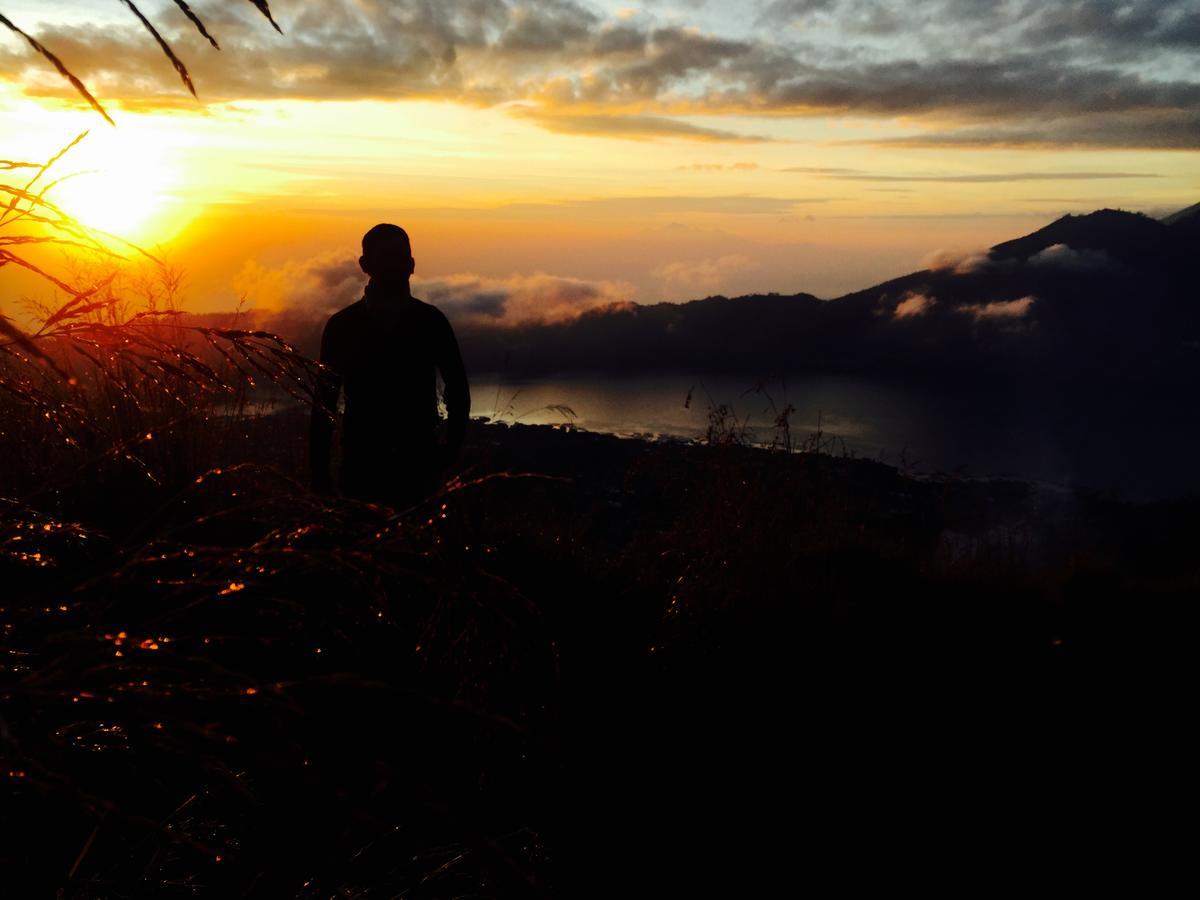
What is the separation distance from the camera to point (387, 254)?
12.1 ft

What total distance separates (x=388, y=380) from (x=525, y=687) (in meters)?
1.81

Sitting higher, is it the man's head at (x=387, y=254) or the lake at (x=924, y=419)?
the man's head at (x=387, y=254)

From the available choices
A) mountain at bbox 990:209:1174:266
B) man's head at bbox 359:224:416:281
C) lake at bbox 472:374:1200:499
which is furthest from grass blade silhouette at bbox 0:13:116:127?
mountain at bbox 990:209:1174:266

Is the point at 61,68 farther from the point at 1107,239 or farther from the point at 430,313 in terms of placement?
the point at 1107,239

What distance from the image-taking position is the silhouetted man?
3.76 meters

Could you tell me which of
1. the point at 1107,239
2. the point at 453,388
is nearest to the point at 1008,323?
the point at 1107,239

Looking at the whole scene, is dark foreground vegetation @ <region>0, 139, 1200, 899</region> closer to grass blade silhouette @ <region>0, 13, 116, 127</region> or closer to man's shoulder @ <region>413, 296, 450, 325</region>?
grass blade silhouette @ <region>0, 13, 116, 127</region>


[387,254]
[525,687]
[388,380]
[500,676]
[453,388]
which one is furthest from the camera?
[453,388]

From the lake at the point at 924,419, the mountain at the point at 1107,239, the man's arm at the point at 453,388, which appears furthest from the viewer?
the mountain at the point at 1107,239

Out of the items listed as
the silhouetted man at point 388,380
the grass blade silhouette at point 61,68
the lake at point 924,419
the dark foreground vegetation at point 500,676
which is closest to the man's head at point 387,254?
the silhouetted man at point 388,380

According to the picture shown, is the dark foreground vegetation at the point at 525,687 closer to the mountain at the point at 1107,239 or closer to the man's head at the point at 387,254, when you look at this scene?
the man's head at the point at 387,254

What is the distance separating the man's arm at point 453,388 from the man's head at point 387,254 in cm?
29

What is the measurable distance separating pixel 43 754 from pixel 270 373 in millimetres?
632

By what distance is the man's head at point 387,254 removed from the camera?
12.0 feet
